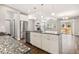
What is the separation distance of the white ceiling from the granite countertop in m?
0.55

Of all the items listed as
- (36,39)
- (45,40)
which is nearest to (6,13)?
(36,39)

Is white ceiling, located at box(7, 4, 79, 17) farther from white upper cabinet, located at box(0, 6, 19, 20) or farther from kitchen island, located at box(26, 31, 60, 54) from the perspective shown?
kitchen island, located at box(26, 31, 60, 54)

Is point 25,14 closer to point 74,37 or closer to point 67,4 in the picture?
point 67,4

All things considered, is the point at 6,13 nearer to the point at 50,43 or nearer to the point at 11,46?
the point at 11,46

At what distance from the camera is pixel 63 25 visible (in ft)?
6.04

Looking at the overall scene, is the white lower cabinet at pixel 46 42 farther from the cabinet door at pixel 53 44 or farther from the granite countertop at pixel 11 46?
the granite countertop at pixel 11 46

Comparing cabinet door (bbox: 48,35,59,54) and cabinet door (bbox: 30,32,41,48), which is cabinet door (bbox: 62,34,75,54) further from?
cabinet door (bbox: 30,32,41,48)

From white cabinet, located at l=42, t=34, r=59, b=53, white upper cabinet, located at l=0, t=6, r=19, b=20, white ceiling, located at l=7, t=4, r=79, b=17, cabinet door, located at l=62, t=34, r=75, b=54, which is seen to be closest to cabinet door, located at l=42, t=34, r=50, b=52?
white cabinet, located at l=42, t=34, r=59, b=53

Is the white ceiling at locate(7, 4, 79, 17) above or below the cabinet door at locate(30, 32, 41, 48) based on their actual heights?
above

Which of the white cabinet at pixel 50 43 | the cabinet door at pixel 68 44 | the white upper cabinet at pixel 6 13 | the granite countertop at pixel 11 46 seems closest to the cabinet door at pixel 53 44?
the white cabinet at pixel 50 43

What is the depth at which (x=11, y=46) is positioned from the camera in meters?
1.86

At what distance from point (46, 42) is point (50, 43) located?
2.8 inches

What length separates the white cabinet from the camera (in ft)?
6.10
